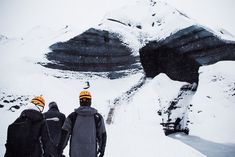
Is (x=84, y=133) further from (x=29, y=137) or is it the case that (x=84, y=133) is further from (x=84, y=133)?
(x=29, y=137)

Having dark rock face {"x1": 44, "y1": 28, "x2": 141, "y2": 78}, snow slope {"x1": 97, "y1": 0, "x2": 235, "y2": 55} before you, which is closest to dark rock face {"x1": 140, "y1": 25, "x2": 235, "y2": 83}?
snow slope {"x1": 97, "y1": 0, "x2": 235, "y2": 55}

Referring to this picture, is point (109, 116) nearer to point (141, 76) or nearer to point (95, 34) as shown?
point (141, 76)

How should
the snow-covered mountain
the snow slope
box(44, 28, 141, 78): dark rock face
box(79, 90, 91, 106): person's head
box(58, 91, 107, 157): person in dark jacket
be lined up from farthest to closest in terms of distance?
1. the snow slope
2. box(44, 28, 141, 78): dark rock face
3. the snow-covered mountain
4. box(79, 90, 91, 106): person's head
5. box(58, 91, 107, 157): person in dark jacket

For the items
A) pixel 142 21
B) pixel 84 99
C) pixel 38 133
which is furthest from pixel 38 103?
pixel 142 21

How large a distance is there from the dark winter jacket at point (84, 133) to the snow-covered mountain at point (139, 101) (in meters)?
4.41

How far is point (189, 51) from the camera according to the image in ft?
60.7

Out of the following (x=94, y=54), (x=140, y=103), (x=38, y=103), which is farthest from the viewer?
(x=94, y=54)

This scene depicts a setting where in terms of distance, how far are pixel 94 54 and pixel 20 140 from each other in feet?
73.4

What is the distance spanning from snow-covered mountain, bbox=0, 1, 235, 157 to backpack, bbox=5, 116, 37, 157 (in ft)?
17.6

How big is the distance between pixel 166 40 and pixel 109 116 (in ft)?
31.8

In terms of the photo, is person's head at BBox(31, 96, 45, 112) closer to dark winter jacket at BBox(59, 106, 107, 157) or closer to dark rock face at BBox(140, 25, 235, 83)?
dark winter jacket at BBox(59, 106, 107, 157)

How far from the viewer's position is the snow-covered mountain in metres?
9.60

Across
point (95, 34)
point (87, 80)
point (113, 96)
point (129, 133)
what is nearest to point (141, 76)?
point (113, 96)

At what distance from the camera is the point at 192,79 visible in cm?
1777
